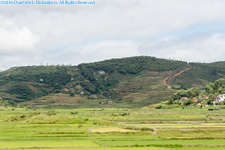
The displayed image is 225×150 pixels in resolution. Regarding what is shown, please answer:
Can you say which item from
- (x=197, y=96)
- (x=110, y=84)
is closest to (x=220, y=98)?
(x=197, y=96)

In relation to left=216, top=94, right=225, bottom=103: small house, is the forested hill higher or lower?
higher

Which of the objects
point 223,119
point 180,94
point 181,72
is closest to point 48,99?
point 180,94

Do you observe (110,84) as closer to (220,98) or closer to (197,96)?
(197,96)

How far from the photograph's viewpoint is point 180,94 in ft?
394

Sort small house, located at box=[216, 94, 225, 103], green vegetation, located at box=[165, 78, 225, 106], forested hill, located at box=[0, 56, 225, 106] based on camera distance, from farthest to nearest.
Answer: forested hill, located at box=[0, 56, 225, 106] < green vegetation, located at box=[165, 78, 225, 106] < small house, located at box=[216, 94, 225, 103]

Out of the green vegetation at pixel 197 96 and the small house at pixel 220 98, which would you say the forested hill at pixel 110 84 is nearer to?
the green vegetation at pixel 197 96

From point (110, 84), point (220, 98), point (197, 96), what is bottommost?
point (220, 98)

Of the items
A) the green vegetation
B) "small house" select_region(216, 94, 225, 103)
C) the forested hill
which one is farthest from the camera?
the forested hill

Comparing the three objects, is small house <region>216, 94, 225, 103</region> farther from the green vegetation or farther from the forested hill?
the forested hill

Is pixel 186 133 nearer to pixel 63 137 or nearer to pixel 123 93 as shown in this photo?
pixel 63 137

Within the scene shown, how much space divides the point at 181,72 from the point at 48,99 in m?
83.5

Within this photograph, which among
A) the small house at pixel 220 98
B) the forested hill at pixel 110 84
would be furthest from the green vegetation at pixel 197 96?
the forested hill at pixel 110 84

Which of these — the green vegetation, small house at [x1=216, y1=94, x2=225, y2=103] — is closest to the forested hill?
the green vegetation

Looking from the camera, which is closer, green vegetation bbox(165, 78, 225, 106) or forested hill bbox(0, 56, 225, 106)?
green vegetation bbox(165, 78, 225, 106)
